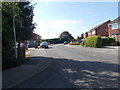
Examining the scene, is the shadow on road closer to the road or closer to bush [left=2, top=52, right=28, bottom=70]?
the road

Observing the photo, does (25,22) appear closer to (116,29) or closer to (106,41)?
(106,41)

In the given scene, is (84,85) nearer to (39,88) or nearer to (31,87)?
(39,88)

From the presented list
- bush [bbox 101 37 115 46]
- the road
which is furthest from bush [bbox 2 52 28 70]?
bush [bbox 101 37 115 46]

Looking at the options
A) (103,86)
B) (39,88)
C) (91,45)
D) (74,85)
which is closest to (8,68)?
(39,88)

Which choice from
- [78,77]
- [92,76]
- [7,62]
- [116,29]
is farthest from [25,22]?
[116,29]

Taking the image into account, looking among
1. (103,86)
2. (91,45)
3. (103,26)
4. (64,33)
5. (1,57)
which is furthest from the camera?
(64,33)

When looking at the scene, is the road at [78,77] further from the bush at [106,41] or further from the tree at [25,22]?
the bush at [106,41]

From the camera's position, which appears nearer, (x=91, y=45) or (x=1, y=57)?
(x=1, y=57)

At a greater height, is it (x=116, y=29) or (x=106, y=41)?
(x=116, y=29)

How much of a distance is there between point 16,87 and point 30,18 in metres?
10.5

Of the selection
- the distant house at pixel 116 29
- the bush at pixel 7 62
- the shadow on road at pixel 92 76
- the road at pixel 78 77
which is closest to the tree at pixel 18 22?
the bush at pixel 7 62

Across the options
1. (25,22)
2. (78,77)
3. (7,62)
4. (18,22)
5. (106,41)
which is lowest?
(78,77)

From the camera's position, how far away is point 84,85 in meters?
5.52

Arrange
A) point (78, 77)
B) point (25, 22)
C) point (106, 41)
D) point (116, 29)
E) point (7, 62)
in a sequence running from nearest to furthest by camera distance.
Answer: point (78, 77) < point (7, 62) < point (25, 22) < point (106, 41) < point (116, 29)
